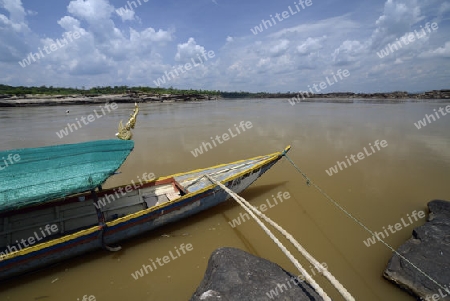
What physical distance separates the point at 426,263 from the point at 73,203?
893 cm

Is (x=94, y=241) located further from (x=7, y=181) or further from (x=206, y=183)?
(x=206, y=183)

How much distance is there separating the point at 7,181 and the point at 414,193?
1202 centimetres

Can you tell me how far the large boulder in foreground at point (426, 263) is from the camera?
4305mm

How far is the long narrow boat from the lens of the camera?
488 centimetres

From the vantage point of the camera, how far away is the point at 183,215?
697 centimetres

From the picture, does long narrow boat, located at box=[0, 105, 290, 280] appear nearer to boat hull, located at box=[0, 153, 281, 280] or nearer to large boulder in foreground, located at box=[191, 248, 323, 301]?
boat hull, located at box=[0, 153, 281, 280]

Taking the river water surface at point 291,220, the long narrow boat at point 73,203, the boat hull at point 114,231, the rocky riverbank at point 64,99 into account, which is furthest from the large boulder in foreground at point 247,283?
the rocky riverbank at point 64,99

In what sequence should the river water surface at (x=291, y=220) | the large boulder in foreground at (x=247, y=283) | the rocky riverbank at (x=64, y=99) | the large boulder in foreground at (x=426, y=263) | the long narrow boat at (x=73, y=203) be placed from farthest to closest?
1. the rocky riverbank at (x=64, y=99)
2. the river water surface at (x=291, y=220)
3. the long narrow boat at (x=73, y=203)
4. the large boulder in foreground at (x=426, y=263)
5. the large boulder in foreground at (x=247, y=283)

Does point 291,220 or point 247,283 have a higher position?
point 247,283

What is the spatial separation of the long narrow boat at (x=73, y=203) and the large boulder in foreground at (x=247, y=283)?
2589 millimetres

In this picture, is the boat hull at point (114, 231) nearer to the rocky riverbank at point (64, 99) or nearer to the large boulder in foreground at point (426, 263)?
the large boulder in foreground at point (426, 263)

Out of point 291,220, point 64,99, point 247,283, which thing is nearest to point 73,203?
point 247,283

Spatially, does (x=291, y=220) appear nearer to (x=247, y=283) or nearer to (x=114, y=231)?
(x=247, y=283)

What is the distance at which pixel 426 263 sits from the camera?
4.73 meters
